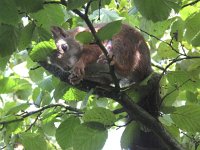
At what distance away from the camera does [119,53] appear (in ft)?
6.50

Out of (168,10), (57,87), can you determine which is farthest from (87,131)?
(168,10)

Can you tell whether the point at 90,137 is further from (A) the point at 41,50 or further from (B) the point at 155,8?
(B) the point at 155,8

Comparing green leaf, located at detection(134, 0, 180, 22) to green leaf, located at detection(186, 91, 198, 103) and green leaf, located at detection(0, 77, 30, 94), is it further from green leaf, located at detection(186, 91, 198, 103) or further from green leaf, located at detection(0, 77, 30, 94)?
green leaf, located at detection(0, 77, 30, 94)

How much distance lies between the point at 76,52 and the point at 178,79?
0.65m

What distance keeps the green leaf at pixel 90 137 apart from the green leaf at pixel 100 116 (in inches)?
1.3

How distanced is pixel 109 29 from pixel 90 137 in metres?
0.55

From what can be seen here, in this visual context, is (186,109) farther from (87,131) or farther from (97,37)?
(97,37)

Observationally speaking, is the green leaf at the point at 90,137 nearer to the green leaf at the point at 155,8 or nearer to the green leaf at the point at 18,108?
the green leaf at the point at 18,108

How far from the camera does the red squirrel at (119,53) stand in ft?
6.44

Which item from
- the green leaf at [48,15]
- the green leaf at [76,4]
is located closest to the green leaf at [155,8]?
the green leaf at [76,4]

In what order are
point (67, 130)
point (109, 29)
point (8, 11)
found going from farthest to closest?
point (67, 130) < point (109, 29) < point (8, 11)

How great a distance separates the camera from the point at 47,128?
2.01 m

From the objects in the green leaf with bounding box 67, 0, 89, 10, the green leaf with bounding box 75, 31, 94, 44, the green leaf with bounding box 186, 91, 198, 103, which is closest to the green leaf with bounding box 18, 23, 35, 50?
the green leaf with bounding box 75, 31, 94, 44

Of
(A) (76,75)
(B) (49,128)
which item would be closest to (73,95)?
(A) (76,75)
